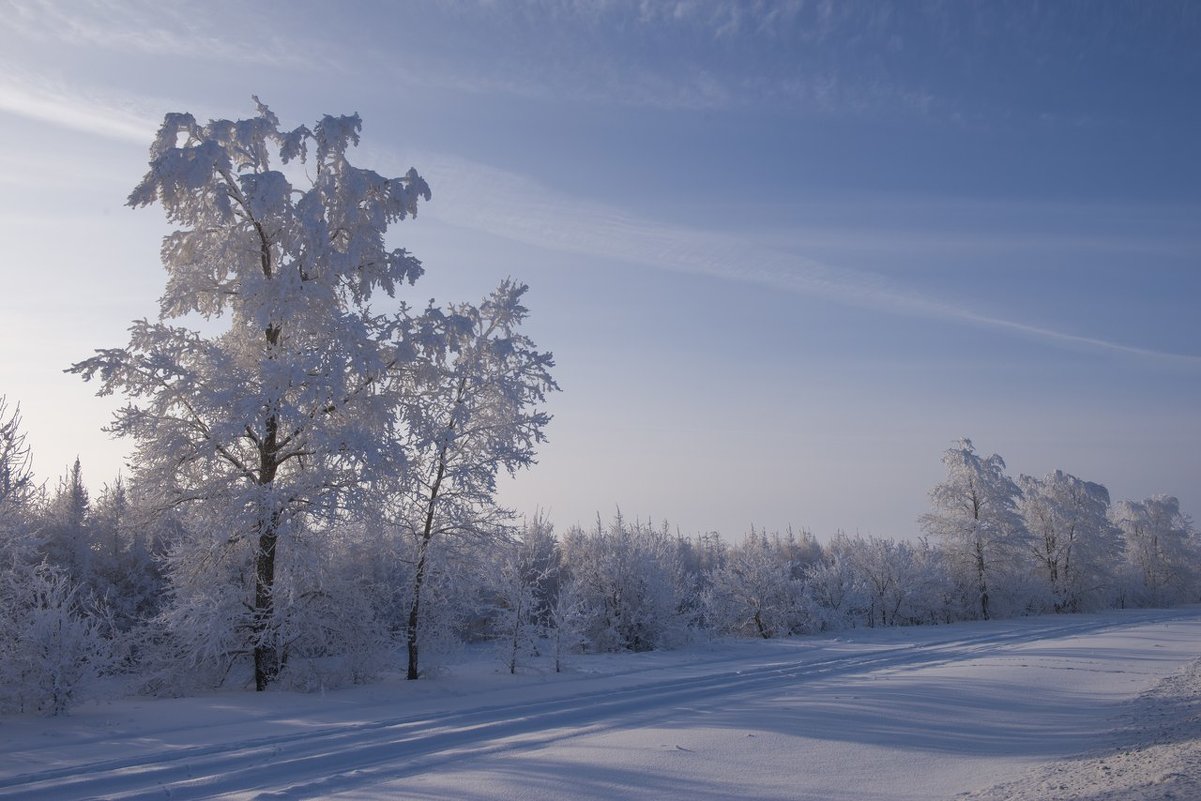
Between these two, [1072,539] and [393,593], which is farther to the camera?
[1072,539]

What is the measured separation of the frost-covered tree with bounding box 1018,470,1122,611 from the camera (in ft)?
163

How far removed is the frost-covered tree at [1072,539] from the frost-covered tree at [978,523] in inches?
142

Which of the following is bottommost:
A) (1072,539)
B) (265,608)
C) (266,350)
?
(265,608)

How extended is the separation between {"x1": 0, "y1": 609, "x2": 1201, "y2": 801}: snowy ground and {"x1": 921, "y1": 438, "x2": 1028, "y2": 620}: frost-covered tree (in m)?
28.3

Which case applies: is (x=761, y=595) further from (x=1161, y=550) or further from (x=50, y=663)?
(x=1161, y=550)

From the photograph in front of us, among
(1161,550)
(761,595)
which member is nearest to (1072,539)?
(1161,550)

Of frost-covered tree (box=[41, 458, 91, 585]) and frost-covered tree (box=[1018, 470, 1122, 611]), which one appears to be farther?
frost-covered tree (box=[1018, 470, 1122, 611])

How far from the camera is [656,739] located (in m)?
10.5

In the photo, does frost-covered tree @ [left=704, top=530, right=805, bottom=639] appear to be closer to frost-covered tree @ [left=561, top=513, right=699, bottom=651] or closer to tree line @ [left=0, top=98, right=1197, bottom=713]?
frost-covered tree @ [left=561, top=513, right=699, bottom=651]

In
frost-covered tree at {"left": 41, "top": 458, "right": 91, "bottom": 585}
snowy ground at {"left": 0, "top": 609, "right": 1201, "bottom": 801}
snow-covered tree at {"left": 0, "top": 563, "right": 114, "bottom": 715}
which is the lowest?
snowy ground at {"left": 0, "top": 609, "right": 1201, "bottom": 801}

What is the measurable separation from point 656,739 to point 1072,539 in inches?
1961

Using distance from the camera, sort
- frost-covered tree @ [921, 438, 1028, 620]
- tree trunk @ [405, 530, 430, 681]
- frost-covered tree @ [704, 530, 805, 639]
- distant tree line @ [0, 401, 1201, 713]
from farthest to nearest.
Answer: frost-covered tree @ [921, 438, 1028, 620] < frost-covered tree @ [704, 530, 805, 639] < tree trunk @ [405, 530, 430, 681] < distant tree line @ [0, 401, 1201, 713]

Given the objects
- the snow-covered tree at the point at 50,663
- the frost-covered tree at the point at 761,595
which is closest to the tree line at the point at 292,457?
the snow-covered tree at the point at 50,663

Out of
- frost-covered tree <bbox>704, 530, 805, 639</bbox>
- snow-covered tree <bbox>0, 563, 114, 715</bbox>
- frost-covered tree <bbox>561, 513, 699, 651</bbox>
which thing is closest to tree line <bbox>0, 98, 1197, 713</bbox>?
snow-covered tree <bbox>0, 563, 114, 715</bbox>
